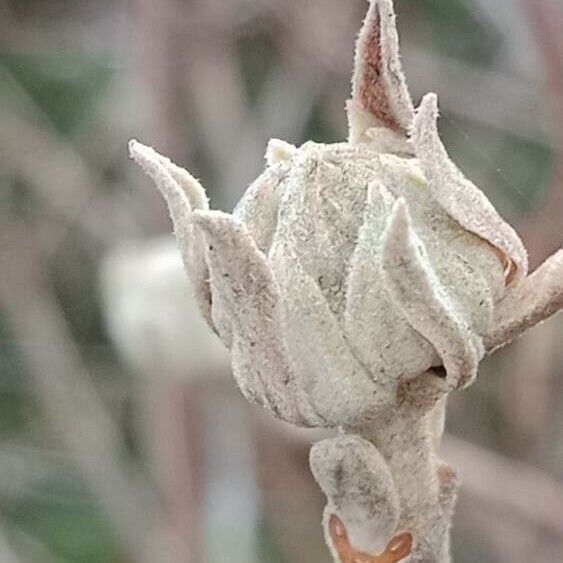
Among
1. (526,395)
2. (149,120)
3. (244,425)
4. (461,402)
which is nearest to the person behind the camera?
(149,120)

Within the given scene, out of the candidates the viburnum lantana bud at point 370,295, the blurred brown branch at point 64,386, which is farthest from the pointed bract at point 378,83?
the blurred brown branch at point 64,386

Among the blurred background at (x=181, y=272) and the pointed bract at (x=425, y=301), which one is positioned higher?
the blurred background at (x=181, y=272)

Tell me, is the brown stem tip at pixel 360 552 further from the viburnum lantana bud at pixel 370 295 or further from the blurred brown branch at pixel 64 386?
the blurred brown branch at pixel 64 386

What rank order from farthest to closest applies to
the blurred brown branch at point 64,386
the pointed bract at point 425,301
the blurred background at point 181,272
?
the blurred brown branch at point 64,386 < the blurred background at point 181,272 < the pointed bract at point 425,301

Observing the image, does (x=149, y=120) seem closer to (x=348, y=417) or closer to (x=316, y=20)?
(x=316, y=20)

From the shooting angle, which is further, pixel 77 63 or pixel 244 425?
pixel 77 63

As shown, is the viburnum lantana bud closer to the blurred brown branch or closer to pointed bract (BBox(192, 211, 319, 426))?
pointed bract (BBox(192, 211, 319, 426))

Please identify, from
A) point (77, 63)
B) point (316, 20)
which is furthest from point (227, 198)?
point (77, 63)
